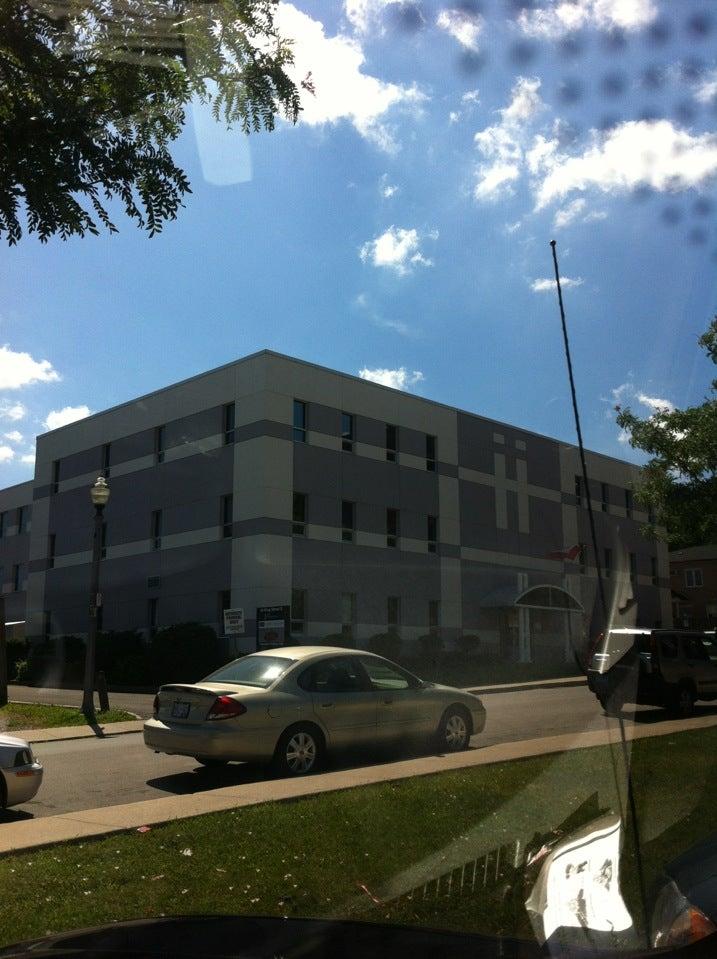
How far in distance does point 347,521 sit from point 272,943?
100 ft

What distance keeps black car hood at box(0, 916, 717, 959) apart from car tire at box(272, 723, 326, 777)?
22.3 feet

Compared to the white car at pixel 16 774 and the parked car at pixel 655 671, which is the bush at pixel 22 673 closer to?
the parked car at pixel 655 671

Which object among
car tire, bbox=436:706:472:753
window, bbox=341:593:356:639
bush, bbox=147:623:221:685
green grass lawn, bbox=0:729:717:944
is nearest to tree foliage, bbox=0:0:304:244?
green grass lawn, bbox=0:729:717:944

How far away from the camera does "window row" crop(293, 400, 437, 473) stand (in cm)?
3250

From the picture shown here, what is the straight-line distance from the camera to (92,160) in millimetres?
6031

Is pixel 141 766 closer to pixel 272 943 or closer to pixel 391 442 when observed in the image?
pixel 272 943

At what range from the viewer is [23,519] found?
160 feet

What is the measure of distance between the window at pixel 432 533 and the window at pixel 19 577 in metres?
22.5

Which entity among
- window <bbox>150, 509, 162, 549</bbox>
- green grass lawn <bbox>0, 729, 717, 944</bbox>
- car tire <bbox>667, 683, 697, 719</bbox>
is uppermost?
window <bbox>150, 509, 162, 549</bbox>

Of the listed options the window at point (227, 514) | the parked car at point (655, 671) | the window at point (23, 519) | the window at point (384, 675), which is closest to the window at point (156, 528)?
the window at point (227, 514)

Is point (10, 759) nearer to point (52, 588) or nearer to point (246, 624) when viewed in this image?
point (246, 624)

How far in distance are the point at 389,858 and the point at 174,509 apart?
29.0 m

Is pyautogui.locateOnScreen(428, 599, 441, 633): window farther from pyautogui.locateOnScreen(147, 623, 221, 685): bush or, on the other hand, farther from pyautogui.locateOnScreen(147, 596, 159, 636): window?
pyautogui.locateOnScreen(147, 596, 159, 636): window

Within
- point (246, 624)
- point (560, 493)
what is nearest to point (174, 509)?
point (246, 624)
